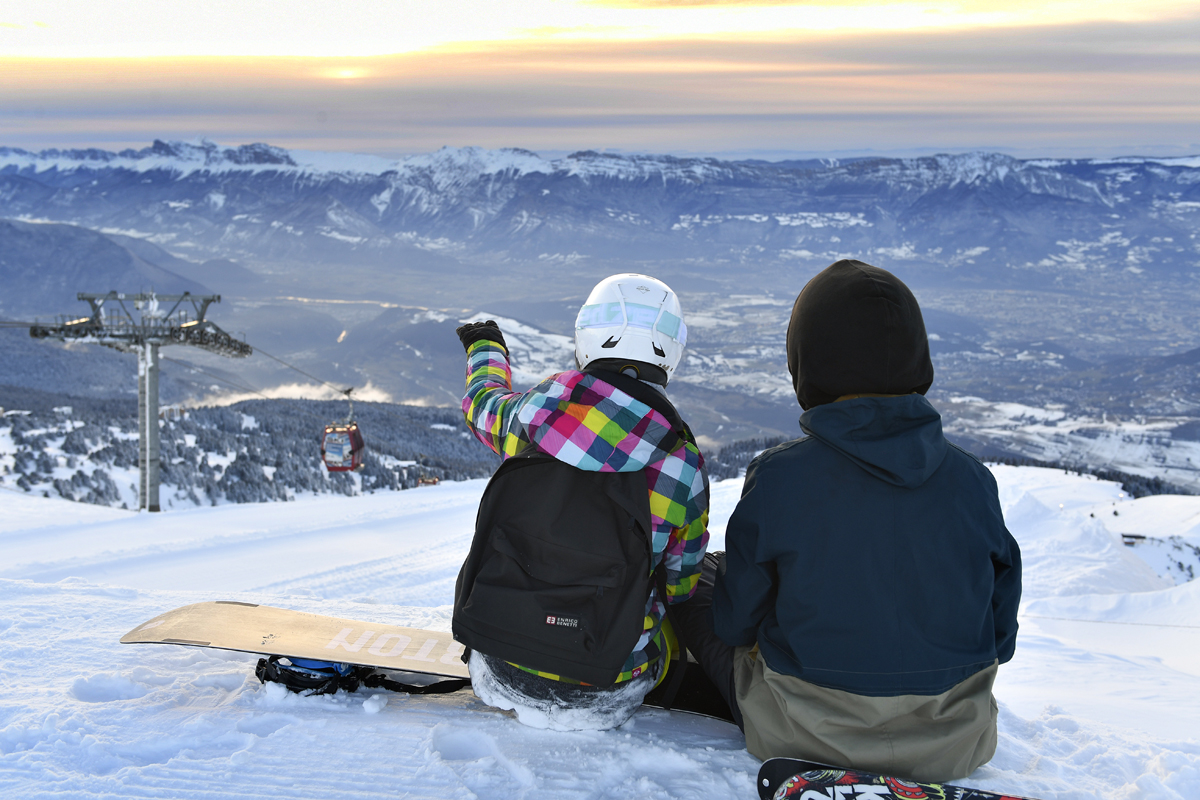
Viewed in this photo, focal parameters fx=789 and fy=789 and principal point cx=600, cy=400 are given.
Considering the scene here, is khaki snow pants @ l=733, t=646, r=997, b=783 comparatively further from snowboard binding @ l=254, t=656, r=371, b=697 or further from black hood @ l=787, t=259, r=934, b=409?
snowboard binding @ l=254, t=656, r=371, b=697

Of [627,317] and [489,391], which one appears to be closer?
[627,317]

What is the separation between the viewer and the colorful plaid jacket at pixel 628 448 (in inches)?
90.4

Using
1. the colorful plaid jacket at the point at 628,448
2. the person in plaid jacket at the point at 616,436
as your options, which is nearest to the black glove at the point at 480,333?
the person in plaid jacket at the point at 616,436

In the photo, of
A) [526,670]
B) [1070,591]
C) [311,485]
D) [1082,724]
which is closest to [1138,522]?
[1070,591]

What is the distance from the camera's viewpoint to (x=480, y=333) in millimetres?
3127

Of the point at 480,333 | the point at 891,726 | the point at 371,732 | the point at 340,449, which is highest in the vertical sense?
the point at 480,333

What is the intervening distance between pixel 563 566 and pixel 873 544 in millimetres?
885

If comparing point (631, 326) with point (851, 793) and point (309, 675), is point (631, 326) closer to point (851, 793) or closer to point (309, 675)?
point (851, 793)

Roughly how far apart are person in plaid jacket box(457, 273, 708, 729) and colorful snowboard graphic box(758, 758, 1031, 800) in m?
0.55

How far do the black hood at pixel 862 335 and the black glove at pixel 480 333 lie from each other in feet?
4.22

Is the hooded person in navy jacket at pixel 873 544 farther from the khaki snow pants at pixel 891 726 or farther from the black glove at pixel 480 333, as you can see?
the black glove at pixel 480 333

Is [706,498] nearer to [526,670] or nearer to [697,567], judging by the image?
[697,567]

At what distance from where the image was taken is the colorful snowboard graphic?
7.13 ft

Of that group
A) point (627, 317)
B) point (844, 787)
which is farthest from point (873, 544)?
point (627, 317)
